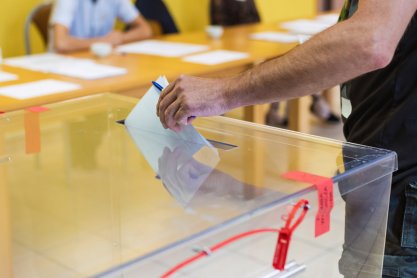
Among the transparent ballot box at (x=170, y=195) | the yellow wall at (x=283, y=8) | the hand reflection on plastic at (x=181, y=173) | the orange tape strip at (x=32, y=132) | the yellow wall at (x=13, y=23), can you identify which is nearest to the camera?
the transparent ballot box at (x=170, y=195)

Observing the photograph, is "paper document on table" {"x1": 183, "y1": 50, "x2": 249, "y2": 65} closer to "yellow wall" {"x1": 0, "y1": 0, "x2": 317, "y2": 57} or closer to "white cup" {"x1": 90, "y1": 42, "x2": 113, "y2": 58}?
"white cup" {"x1": 90, "y1": 42, "x2": 113, "y2": 58}

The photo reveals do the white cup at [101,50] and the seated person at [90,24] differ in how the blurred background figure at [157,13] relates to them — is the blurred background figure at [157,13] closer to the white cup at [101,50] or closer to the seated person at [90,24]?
the seated person at [90,24]

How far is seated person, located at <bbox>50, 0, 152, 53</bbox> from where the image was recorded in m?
3.44

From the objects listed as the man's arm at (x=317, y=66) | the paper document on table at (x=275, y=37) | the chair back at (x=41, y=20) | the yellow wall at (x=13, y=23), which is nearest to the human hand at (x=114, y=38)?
the chair back at (x=41, y=20)

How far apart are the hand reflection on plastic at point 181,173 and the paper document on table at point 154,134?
0.02 metres

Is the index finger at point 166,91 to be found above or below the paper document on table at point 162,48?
above

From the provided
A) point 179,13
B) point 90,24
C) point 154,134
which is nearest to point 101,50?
point 90,24

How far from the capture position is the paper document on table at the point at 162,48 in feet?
10.3

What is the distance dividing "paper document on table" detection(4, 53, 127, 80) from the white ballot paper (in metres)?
1.07

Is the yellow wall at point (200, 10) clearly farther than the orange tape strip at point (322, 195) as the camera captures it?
Yes

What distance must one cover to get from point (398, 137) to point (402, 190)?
106mm

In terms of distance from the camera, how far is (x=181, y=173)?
129 cm

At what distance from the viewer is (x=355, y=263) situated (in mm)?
1395

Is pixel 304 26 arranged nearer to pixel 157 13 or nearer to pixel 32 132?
pixel 157 13
